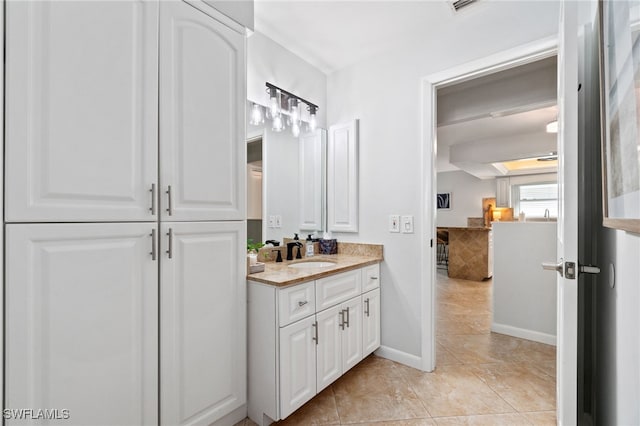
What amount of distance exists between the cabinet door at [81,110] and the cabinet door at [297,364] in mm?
917

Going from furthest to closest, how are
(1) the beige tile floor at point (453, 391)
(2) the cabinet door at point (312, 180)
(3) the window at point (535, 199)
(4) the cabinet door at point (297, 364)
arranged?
(3) the window at point (535, 199) < (2) the cabinet door at point (312, 180) < (1) the beige tile floor at point (453, 391) < (4) the cabinet door at point (297, 364)

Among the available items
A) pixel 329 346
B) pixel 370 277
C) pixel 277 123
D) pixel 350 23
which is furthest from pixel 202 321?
pixel 350 23

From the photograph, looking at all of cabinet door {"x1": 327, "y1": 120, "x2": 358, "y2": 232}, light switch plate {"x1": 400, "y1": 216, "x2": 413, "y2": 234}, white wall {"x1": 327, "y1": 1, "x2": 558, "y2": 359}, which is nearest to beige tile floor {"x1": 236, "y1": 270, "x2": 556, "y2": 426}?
white wall {"x1": 327, "y1": 1, "x2": 558, "y2": 359}

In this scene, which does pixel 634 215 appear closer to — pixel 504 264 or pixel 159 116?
pixel 159 116

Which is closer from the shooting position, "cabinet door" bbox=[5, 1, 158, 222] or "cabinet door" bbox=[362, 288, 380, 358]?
"cabinet door" bbox=[5, 1, 158, 222]

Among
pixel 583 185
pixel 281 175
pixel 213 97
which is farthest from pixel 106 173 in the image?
pixel 583 185

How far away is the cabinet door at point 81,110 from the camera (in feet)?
3.20

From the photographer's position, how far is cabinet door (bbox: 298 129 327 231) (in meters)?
2.64

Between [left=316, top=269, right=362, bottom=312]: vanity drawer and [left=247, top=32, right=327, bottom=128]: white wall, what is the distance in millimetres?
1345

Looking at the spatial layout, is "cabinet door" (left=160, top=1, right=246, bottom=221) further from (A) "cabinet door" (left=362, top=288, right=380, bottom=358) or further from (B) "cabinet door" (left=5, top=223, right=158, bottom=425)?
(A) "cabinet door" (left=362, top=288, right=380, bottom=358)

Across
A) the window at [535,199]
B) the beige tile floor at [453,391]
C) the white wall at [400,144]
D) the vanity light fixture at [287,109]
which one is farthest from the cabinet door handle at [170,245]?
the window at [535,199]

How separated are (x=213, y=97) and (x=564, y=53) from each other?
1521 millimetres

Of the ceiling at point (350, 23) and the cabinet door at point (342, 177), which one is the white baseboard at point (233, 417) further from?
the ceiling at point (350, 23)

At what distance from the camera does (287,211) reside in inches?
99.3
